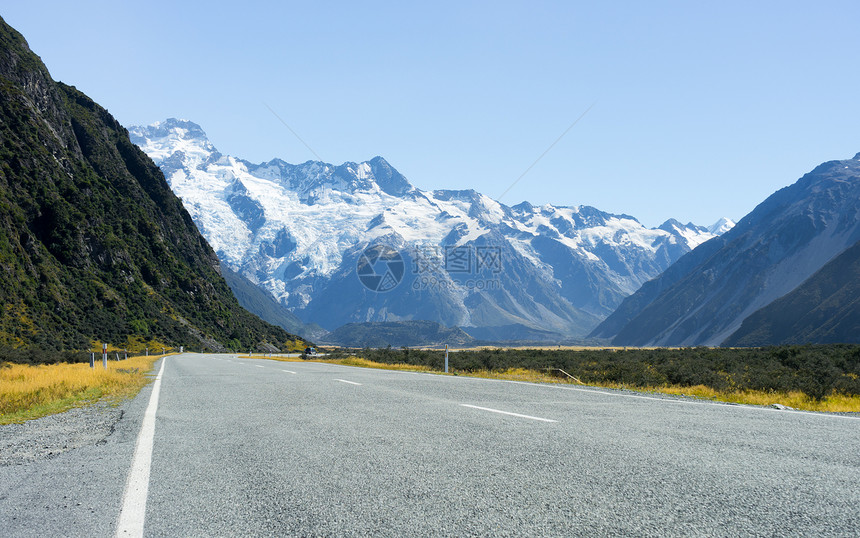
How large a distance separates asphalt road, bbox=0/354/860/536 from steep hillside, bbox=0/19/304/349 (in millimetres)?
69351

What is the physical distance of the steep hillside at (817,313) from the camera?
13600 cm

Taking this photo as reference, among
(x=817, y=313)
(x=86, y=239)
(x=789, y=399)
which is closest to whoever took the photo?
(x=789, y=399)

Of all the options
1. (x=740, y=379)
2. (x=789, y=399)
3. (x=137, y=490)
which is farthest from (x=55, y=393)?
(x=740, y=379)

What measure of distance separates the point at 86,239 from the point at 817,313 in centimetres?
17248

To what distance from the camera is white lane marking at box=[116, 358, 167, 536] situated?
13.5 feet

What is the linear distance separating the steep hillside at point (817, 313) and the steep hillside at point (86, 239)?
13823 cm

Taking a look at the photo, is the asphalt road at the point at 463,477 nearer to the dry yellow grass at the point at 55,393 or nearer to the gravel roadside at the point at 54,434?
the gravel roadside at the point at 54,434

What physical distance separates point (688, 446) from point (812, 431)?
100 inches

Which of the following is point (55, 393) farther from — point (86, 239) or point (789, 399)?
point (86, 239)

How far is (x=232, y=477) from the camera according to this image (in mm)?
5434

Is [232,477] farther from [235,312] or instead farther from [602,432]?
[235,312]

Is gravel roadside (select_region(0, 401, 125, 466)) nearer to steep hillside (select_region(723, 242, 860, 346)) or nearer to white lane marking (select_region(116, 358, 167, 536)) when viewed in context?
white lane marking (select_region(116, 358, 167, 536))

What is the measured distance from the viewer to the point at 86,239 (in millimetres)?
101250

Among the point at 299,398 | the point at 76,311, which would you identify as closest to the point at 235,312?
the point at 76,311
